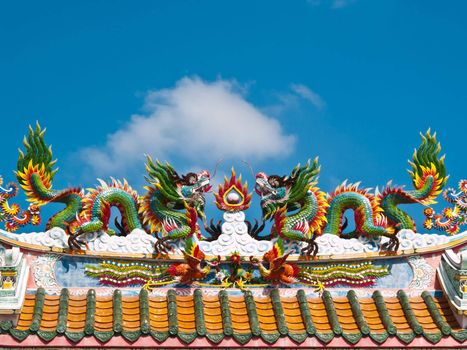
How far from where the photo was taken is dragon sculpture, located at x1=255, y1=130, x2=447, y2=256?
1555 centimetres

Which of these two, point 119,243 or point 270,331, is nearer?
point 270,331

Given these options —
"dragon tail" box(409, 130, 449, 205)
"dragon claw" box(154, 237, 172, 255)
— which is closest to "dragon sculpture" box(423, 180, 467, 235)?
"dragon tail" box(409, 130, 449, 205)

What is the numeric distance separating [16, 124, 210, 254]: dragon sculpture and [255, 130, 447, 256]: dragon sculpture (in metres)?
1.07

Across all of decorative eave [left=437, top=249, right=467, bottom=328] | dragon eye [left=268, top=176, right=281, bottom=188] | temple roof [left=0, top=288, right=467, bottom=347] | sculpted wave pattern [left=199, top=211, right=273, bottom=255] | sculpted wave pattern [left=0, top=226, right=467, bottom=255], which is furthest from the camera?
dragon eye [left=268, top=176, right=281, bottom=188]

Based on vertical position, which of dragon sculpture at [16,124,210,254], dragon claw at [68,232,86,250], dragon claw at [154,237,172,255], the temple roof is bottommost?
the temple roof

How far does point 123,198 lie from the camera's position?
15.6 metres

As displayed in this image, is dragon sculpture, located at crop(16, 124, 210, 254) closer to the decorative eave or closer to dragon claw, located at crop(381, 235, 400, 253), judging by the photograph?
dragon claw, located at crop(381, 235, 400, 253)

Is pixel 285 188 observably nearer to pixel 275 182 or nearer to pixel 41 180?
pixel 275 182

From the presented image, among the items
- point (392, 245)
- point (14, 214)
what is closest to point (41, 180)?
point (14, 214)

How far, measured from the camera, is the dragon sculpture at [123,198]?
50.6 feet

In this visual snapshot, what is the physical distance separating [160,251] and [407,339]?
148 inches

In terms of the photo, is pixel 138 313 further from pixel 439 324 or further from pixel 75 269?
pixel 439 324

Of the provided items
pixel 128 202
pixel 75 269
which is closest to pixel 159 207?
pixel 128 202

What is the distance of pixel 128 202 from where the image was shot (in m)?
15.6
